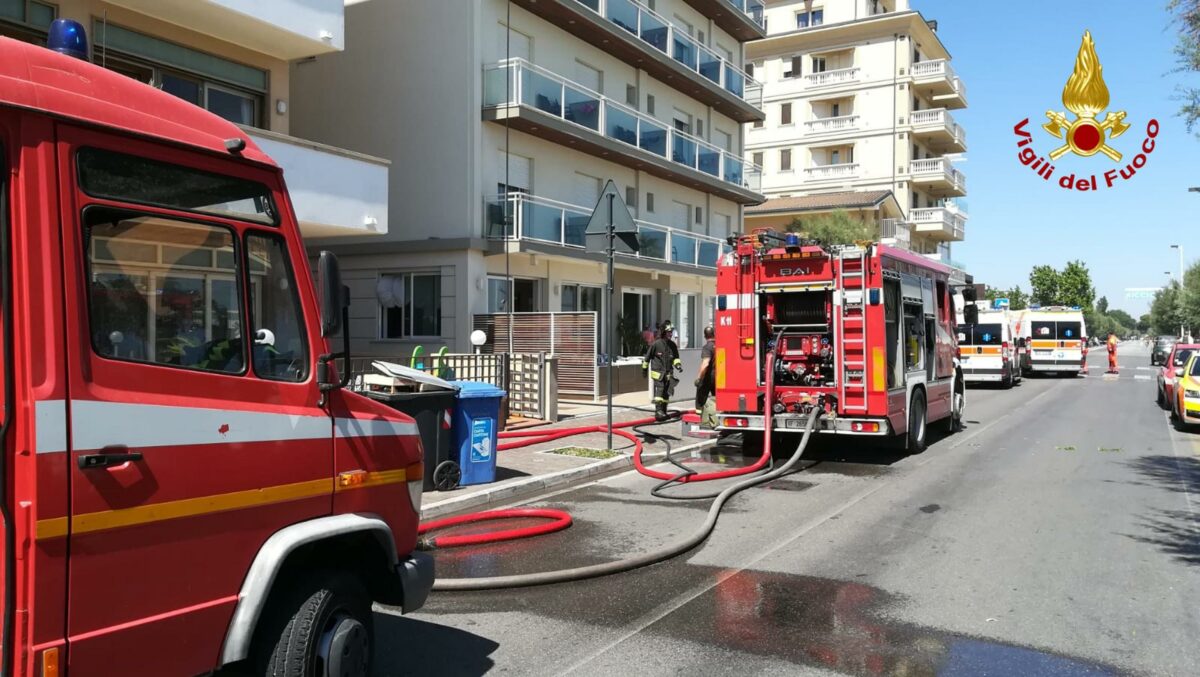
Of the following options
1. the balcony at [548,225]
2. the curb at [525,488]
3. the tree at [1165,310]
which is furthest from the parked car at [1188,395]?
the tree at [1165,310]

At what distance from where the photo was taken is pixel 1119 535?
762 cm

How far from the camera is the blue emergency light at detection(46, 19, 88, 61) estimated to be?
3.29 meters

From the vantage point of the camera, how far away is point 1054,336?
112 ft

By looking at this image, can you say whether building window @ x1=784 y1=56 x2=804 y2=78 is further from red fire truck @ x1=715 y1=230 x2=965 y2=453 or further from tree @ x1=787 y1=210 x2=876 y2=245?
red fire truck @ x1=715 y1=230 x2=965 y2=453

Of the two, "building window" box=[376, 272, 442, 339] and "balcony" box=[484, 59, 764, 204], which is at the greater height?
"balcony" box=[484, 59, 764, 204]

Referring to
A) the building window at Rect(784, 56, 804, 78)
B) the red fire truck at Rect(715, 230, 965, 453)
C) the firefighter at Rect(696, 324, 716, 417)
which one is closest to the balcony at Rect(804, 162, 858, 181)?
the building window at Rect(784, 56, 804, 78)

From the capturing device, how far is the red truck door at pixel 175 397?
9.57ft

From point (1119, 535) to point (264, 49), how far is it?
1315 cm

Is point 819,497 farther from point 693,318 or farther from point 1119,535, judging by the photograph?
point 693,318

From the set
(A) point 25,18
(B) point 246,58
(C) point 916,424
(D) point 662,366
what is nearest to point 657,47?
(D) point 662,366

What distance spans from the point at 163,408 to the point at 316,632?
3.70 feet

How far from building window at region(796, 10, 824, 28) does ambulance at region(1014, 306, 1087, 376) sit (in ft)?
77.4

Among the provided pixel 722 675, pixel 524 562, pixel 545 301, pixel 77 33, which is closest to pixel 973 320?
pixel 545 301

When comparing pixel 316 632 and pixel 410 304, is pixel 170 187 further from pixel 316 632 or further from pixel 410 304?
pixel 410 304
